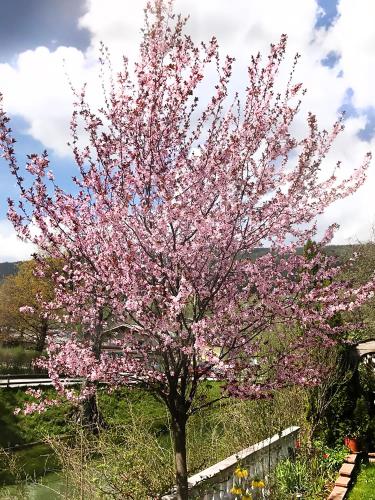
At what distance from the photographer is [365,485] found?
23.6 ft

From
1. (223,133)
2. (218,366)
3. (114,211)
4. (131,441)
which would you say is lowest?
(131,441)

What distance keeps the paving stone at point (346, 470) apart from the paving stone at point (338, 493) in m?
0.47

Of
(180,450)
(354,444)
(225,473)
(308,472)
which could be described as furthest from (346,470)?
(180,450)

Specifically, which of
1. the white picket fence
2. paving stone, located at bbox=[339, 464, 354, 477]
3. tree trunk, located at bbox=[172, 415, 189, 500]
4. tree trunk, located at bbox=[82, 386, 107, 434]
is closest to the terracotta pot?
paving stone, located at bbox=[339, 464, 354, 477]

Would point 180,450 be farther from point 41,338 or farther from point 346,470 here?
point 41,338

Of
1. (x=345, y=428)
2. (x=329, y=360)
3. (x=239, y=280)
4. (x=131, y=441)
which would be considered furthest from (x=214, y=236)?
(x=345, y=428)

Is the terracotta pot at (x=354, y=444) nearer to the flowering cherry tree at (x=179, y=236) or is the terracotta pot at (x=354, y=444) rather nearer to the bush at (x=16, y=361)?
the flowering cherry tree at (x=179, y=236)

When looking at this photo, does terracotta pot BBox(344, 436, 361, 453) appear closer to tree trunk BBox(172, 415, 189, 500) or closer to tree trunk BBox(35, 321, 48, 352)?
tree trunk BBox(172, 415, 189, 500)

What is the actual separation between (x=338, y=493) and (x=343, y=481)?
0.49 metres

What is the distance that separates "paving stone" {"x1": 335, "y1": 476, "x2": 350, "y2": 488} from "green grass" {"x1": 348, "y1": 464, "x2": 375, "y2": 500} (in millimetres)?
121

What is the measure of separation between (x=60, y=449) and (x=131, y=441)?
1.84 meters

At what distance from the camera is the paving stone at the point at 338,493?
6.54 metres

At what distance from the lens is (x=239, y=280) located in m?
5.60

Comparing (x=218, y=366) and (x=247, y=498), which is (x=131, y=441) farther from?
(x=218, y=366)
